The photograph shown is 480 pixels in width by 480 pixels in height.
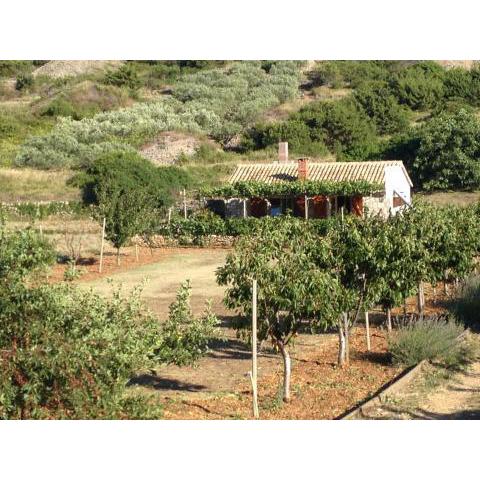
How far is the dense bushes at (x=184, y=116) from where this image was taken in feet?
183

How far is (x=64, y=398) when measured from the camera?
838 cm

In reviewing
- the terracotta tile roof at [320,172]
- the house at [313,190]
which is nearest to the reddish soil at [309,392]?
the house at [313,190]

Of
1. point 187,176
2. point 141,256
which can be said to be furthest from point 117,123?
point 141,256

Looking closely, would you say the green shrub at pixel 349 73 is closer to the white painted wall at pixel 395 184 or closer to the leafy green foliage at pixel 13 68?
the leafy green foliage at pixel 13 68

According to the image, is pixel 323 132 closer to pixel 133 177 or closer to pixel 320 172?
pixel 320 172

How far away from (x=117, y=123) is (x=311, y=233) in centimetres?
4878

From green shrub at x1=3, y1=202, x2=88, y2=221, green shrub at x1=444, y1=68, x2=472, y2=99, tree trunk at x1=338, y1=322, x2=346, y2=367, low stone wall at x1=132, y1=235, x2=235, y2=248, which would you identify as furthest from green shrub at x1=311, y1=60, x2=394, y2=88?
tree trunk at x1=338, y1=322, x2=346, y2=367

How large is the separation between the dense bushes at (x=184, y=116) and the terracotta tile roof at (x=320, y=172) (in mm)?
15550

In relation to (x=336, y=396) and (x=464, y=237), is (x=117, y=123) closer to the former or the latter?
(x=464, y=237)

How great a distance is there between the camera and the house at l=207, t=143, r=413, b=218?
1516 inches

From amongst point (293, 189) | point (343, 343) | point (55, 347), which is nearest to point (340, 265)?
point (343, 343)

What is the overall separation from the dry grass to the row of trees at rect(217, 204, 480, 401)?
28.2m

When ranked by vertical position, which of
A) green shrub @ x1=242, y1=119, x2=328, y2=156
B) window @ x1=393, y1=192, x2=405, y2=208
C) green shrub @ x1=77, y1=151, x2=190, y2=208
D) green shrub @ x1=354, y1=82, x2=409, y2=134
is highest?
green shrub @ x1=354, y1=82, x2=409, y2=134

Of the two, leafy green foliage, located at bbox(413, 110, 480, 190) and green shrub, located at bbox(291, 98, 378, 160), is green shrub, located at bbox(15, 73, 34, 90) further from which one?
leafy green foliage, located at bbox(413, 110, 480, 190)
